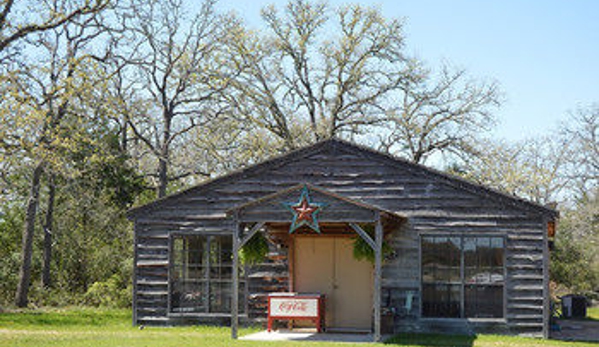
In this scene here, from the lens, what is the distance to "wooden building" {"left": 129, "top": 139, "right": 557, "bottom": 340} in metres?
17.6

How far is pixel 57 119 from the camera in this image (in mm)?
26531

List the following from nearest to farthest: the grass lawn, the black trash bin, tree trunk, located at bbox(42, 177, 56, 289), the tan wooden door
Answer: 1. the grass lawn
2. the tan wooden door
3. the black trash bin
4. tree trunk, located at bbox(42, 177, 56, 289)

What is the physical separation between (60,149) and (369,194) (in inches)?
538

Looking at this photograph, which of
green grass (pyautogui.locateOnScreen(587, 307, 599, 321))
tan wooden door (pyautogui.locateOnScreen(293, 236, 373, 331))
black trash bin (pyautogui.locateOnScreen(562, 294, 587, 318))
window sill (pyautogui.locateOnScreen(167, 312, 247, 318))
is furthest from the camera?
green grass (pyautogui.locateOnScreen(587, 307, 599, 321))

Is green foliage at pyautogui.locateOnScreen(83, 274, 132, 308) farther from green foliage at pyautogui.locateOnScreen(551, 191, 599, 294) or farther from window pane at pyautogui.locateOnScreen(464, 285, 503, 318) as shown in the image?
green foliage at pyautogui.locateOnScreen(551, 191, 599, 294)

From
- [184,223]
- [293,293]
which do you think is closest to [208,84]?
[184,223]

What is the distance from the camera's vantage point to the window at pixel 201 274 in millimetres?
19109

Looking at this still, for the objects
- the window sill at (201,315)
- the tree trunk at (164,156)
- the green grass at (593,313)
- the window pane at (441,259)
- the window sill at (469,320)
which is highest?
the tree trunk at (164,156)

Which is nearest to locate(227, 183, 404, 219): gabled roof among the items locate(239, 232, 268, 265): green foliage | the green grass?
locate(239, 232, 268, 265): green foliage

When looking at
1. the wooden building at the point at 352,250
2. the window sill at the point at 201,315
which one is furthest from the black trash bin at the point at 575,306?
the window sill at the point at 201,315

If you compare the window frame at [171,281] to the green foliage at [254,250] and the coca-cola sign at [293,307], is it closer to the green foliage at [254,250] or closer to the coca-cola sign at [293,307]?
the green foliage at [254,250]

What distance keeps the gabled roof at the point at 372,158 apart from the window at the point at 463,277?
3.22 feet

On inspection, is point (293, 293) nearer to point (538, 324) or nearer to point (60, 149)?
point (538, 324)

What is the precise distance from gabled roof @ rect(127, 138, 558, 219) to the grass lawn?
2.78 m
